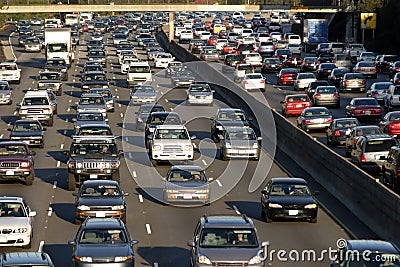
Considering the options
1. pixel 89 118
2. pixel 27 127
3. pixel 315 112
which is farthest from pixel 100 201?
pixel 315 112

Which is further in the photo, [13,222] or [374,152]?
[374,152]

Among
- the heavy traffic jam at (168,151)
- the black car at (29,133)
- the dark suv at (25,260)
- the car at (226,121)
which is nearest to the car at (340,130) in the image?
the heavy traffic jam at (168,151)

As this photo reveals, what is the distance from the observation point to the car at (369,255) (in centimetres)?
2034

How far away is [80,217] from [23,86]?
50204 millimetres

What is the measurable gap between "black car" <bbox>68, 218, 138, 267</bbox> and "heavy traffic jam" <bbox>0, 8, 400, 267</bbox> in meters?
0.03

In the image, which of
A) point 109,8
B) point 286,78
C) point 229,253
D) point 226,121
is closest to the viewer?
point 229,253

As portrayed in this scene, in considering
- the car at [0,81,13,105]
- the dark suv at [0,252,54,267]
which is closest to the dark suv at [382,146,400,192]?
the dark suv at [0,252,54,267]

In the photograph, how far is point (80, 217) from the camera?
103 feet

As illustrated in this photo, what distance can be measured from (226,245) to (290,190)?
9100 millimetres

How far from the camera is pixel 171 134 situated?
144ft

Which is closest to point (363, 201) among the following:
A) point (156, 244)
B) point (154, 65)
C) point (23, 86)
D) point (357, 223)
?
point (357, 223)

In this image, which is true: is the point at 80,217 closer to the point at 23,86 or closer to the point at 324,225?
the point at 324,225

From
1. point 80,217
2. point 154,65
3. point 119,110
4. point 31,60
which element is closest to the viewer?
point 80,217

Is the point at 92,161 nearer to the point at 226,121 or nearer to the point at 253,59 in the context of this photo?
the point at 226,121
